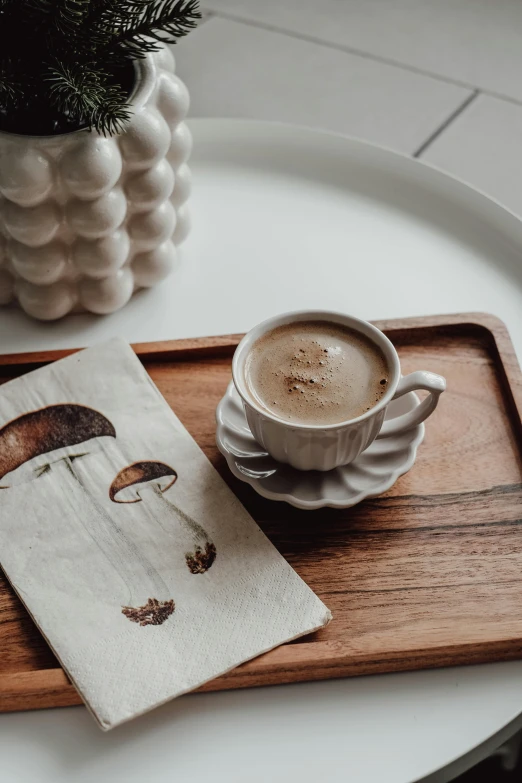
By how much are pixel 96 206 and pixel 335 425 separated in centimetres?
30

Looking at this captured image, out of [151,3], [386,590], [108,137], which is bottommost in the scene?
A: [386,590]

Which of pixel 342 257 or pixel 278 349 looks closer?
pixel 278 349

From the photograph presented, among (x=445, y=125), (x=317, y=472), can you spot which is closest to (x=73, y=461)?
(x=317, y=472)

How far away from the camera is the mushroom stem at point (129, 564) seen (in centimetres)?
59

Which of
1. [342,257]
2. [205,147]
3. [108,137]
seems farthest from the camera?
[205,147]

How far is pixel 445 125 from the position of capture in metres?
1.20

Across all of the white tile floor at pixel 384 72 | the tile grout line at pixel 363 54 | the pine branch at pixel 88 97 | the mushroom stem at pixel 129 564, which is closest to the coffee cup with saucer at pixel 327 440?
the mushroom stem at pixel 129 564

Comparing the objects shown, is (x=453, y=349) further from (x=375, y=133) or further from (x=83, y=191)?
(x=375, y=133)

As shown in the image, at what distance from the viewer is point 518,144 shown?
45.4 inches

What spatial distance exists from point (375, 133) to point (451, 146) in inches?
4.3

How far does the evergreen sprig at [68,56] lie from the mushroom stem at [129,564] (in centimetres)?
30

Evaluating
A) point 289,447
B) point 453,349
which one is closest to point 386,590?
point 289,447

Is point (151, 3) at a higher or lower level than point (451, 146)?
higher

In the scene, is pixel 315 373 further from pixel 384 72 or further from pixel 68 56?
pixel 384 72
